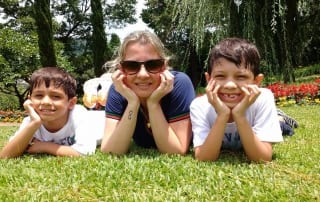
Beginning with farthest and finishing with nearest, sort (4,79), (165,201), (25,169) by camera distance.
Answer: (4,79), (25,169), (165,201)

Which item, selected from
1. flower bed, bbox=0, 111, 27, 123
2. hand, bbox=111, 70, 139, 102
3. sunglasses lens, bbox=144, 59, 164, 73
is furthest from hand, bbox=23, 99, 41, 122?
flower bed, bbox=0, 111, 27, 123

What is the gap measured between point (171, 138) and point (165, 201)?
112 centimetres

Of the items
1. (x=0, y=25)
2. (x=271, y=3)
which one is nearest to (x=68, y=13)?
(x=0, y=25)

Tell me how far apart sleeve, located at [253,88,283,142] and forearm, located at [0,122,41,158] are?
5.08 feet

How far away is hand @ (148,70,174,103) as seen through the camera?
9.92ft

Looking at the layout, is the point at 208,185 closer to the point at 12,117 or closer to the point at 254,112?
the point at 254,112

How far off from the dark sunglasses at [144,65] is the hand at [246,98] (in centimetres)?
64

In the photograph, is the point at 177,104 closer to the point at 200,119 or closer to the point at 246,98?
the point at 200,119

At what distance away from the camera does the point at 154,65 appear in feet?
10.1

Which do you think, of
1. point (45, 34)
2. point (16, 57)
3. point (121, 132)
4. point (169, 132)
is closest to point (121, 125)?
point (121, 132)

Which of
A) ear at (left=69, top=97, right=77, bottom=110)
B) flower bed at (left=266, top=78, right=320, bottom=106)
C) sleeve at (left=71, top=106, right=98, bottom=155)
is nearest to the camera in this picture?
sleeve at (left=71, top=106, right=98, bottom=155)

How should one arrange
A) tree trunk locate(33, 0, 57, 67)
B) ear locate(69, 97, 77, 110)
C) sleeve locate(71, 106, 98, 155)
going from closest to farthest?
sleeve locate(71, 106, 98, 155), ear locate(69, 97, 77, 110), tree trunk locate(33, 0, 57, 67)

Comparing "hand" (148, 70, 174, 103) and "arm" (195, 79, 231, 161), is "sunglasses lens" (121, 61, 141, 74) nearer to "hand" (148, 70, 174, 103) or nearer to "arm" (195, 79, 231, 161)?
"hand" (148, 70, 174, 103)

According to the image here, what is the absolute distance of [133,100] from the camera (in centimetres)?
310
